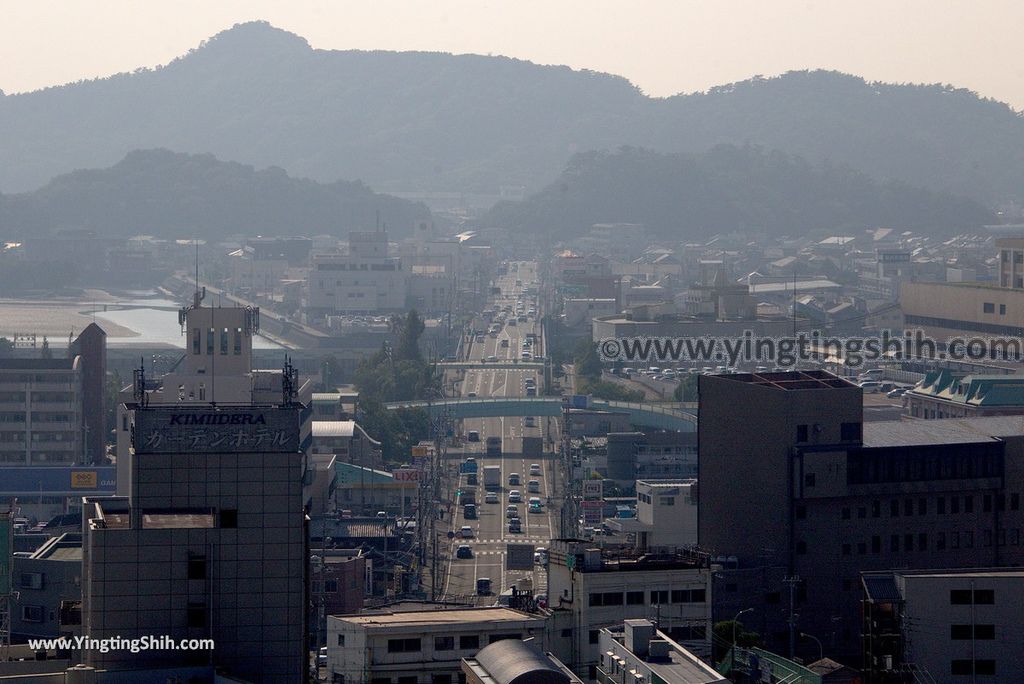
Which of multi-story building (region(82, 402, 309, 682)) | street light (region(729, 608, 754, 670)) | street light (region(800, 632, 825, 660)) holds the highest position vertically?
multi-story building (region(82, 402, 309, 682))

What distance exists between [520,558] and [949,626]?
263 inches

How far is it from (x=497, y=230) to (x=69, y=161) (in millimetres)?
43166

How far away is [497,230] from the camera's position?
6756 centimetres

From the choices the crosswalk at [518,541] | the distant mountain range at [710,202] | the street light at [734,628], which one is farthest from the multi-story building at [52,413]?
the distant mountain range at [710,202]

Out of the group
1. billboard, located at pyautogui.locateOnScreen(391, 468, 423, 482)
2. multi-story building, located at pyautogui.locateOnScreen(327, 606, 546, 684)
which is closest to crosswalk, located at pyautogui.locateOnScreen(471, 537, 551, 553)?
billboard, located at pyautogui.locateOnScreen(391, 468, 423, 482)

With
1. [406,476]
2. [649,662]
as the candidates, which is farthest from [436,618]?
[406,476]

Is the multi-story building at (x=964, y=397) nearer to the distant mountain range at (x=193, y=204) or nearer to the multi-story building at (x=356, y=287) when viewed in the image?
the multi-story building at (x=356, y=287)

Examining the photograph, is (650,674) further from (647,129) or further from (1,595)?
(647,129)

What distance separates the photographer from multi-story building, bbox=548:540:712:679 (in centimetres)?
964

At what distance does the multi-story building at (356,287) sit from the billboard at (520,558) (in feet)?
80.8

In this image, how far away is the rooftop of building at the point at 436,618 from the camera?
30.3ft

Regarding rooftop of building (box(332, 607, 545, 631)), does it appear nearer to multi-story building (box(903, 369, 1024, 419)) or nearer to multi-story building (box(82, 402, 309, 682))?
multi-story building (box(82, 402, 309, 682))

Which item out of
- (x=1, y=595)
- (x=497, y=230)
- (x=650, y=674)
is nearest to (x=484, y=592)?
(x=1, y=595)

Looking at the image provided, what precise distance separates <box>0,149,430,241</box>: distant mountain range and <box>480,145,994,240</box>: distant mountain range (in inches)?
187
